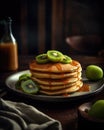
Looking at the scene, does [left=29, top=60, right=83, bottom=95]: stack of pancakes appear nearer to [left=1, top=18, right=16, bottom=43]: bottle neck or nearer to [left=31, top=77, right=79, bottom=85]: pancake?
[left=31, top=77, right=79, bottom=85]: pancake

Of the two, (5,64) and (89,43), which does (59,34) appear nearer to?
(89,43)

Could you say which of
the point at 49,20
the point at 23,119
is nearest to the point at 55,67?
the point at 23,119

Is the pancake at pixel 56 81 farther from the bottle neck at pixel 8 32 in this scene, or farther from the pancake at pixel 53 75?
the bottle neck at pixel 8 32

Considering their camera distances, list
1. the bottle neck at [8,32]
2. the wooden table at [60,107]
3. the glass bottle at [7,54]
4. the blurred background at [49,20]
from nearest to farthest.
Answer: the wooden table at [60,107], the bottle neck at [8,32], the glass bottle at [7,54], the blurred background at [49,20]

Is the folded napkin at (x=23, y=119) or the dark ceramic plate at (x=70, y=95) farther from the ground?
the folded napkin at (x=23, y=119)

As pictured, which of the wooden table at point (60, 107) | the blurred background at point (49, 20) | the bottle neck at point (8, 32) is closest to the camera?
the wooden table at point (60, 107)

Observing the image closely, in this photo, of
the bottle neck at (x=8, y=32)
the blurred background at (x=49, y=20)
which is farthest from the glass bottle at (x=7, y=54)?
the blurred background at (x=49, y=20)

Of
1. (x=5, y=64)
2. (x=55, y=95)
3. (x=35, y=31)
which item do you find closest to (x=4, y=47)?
(x=5, y=64)
